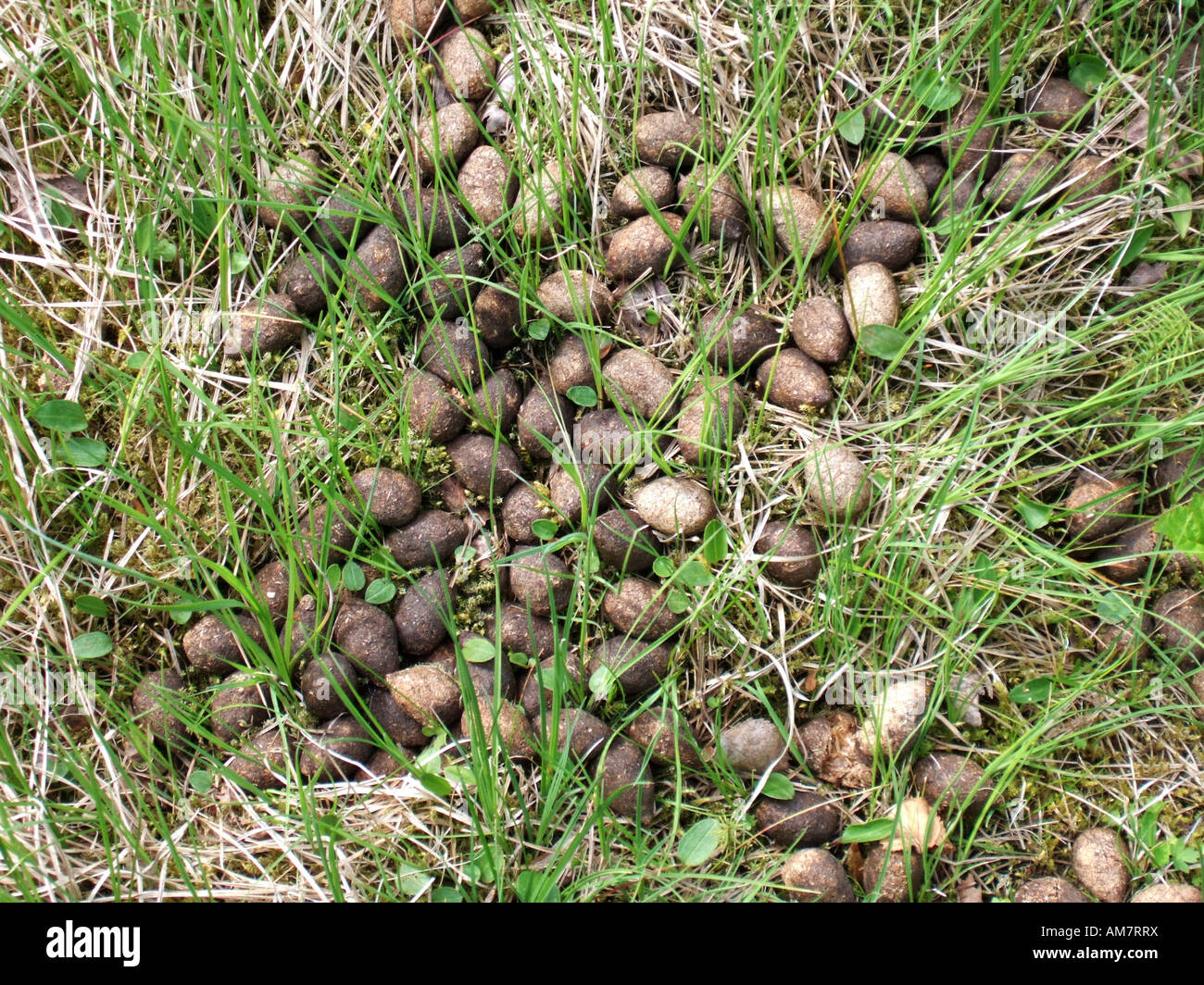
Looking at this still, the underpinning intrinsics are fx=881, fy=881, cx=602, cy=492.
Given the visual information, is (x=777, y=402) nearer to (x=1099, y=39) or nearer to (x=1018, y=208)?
(x=1018, y=208)

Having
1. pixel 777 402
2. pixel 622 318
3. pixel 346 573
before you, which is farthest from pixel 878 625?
pixel 346 573

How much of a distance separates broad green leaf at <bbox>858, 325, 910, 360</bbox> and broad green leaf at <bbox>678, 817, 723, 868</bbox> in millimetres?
1069

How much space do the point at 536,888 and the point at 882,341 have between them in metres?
1.36

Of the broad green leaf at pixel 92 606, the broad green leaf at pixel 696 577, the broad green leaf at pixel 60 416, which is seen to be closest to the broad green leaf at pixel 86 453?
the broad green leaf at pixel 60 416

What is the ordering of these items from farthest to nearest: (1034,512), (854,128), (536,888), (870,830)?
(854,128), (1034,512), (870,830), (536,888)

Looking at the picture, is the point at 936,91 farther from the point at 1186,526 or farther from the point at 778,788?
the point at 778,788

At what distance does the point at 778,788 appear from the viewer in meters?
1.83

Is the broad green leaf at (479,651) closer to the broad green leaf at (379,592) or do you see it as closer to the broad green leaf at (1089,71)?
the broad green leaf at (379,592)

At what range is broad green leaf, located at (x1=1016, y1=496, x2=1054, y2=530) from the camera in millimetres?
1907

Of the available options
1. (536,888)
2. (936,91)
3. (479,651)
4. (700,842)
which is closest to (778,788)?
(700,842)

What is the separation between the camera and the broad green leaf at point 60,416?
6.33 ft

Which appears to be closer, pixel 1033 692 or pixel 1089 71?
pixel 1033 692

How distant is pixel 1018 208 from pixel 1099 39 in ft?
1.59

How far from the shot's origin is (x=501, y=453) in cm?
196
